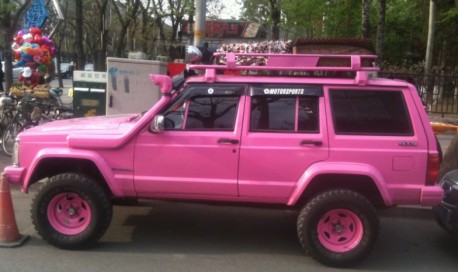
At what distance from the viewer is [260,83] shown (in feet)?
17.0

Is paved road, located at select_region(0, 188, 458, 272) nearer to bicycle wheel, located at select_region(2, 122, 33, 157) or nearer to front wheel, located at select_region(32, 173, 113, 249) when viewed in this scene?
front wheel, located at select_region(32, 173, 113, 249)

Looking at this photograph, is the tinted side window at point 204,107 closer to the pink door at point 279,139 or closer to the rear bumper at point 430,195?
the pink door at point 279,139

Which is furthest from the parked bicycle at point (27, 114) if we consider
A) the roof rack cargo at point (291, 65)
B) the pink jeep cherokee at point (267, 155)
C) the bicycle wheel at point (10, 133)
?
the roof rack cargo at point (291, 65)

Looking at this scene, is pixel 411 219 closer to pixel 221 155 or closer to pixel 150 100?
pixel 221 155

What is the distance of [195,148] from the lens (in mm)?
5051

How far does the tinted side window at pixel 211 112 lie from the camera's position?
16.9 ft

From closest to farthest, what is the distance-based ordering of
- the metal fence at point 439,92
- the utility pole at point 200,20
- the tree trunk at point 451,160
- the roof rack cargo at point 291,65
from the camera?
1. the roof rack cargo at point 291,65
2. the tree trunk at point 451,160
3. the utility pole at point 200,20
4. the metal fence at point 439,92

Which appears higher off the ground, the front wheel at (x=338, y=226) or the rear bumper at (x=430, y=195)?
the rear bumper at (x=430, y=195)

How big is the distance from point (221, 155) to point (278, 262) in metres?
1.20

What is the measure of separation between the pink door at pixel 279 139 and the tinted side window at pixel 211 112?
0.56ft

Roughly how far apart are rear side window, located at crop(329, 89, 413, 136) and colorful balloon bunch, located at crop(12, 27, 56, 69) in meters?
8.76

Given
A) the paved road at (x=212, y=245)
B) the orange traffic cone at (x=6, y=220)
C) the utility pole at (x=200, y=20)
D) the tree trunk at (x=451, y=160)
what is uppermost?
the utility pole at (x=200, y=20)

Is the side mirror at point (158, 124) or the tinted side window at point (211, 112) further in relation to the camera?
the tinted side window at point (211, 112)

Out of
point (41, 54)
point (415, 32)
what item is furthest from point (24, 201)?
point (415, 32)
